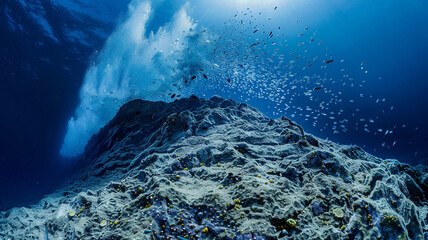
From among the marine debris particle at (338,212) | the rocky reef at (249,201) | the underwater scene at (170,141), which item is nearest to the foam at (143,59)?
the underwater scene at (170,141)

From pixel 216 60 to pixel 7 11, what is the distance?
23184 millimetres

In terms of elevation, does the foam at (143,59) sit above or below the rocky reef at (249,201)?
above

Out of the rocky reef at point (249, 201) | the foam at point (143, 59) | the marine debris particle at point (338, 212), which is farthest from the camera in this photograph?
the foam at point (143, 59)

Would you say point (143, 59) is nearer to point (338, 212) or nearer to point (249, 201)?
point (249, 201)

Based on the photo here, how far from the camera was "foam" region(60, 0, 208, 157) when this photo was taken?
70.8 feet

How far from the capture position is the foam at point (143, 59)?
21.6 meters

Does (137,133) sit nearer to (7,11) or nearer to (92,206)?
(92,206)

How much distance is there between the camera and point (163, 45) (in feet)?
75.2

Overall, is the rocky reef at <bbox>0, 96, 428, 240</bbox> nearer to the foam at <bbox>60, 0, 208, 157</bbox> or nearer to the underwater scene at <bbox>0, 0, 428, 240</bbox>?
the underwater scene at <bbox>0, 0, 428, 240</bbox>

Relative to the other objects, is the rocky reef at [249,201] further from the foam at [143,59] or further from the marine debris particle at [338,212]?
the foam at [143,59]

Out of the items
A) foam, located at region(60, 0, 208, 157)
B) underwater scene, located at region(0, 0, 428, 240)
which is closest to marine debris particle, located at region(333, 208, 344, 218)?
underwater scene, located at region(0, 0, 428, 240)

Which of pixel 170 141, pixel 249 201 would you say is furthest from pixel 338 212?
pixel 170 141

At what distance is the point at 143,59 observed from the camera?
79.7 feet

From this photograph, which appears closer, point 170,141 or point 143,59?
point 170,141
